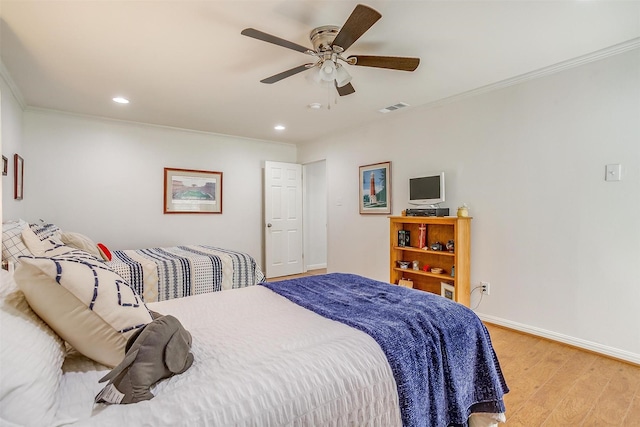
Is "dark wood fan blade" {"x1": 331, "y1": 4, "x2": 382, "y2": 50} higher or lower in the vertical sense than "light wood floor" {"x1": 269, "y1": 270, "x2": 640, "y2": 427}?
higher

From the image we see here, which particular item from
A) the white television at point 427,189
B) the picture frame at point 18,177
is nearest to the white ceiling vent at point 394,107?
the white television at point 427,189

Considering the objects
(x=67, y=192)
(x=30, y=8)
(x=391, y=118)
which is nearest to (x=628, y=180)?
(x=391, y=118)

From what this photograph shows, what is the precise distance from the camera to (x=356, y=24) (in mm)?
1722

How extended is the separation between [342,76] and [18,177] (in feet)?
11.7

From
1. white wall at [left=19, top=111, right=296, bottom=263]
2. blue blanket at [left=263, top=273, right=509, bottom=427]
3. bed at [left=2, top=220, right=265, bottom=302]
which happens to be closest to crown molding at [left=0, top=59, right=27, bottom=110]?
white wall at [left=19, top=111, right=296, bottom=263]

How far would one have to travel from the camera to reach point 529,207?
2957 mm

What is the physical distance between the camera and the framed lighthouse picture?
4.27 metres

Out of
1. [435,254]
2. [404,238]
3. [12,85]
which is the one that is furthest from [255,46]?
[435,254]

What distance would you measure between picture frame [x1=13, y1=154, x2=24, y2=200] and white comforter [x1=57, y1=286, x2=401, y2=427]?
3145 mm

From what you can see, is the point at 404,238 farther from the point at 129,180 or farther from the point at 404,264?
the point at 129,180

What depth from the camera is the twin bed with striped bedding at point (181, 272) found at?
2746 millimetres

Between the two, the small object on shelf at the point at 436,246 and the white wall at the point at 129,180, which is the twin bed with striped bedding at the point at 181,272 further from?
the small object on shelf at the point at 436,246

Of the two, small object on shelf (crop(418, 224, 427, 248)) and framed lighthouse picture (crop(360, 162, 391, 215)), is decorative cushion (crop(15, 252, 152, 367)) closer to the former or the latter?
small object on shelf (crop(418, 224, 427, 248))

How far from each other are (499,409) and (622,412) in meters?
1.03
